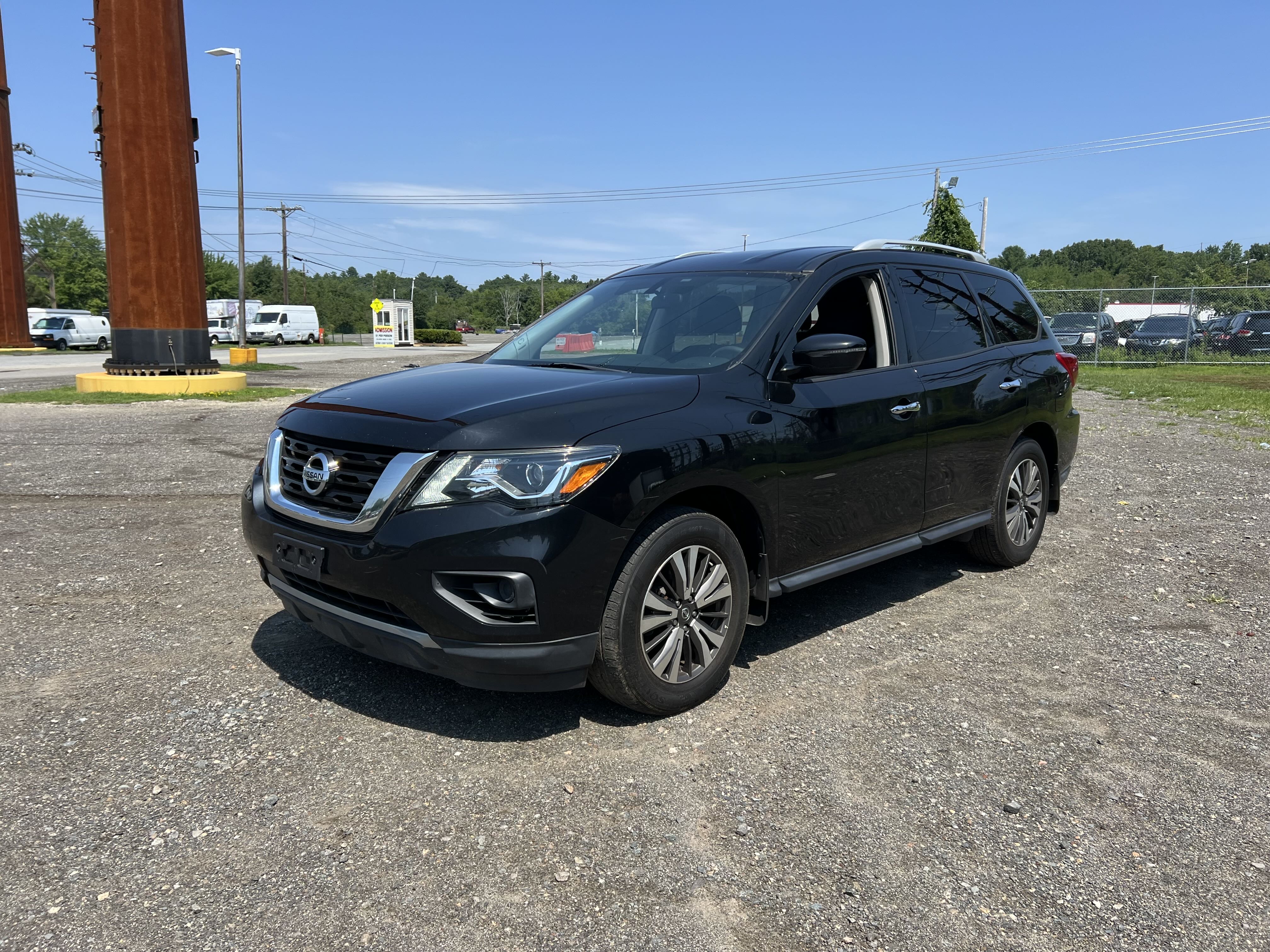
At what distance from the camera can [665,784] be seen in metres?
3.23

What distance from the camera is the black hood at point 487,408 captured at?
3271mm

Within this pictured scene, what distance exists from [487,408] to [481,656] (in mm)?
884

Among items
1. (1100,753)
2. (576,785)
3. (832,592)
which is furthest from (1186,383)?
(576,785)

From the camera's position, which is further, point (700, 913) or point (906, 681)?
point (906, 681)

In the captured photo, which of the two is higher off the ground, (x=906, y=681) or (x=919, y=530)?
(x=919, y=530)

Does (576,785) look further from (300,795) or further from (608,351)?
(608,351)

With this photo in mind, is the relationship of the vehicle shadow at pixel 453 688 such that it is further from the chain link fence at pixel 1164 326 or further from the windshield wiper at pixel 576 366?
the chain link fence at pixel 1164 326

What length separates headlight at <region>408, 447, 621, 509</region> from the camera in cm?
318

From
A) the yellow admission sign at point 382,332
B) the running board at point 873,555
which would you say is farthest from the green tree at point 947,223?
the yellow admission sign at point 382,332

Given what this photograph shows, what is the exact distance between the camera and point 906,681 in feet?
13.6

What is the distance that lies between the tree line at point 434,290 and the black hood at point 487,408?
181ft

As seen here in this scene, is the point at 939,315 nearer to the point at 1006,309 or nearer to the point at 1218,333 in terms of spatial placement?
the point at 1006,309

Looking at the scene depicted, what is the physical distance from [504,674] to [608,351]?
183 centimetres

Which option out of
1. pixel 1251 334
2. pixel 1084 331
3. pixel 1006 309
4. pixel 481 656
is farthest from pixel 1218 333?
pixel 481 656
